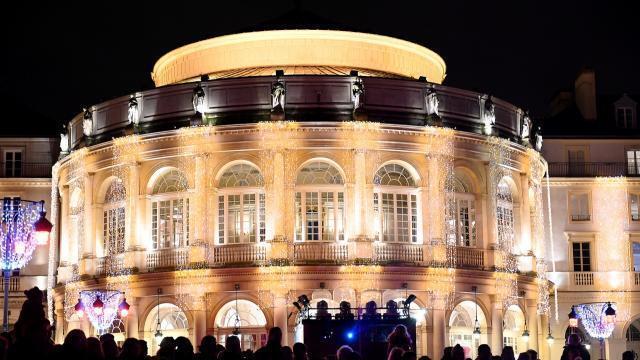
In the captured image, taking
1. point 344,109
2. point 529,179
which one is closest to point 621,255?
point 529,179

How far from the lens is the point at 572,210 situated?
6575 centimetres

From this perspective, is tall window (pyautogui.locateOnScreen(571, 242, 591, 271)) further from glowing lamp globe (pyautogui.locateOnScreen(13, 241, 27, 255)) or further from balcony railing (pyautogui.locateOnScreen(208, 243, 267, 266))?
glowing lamp globe (pyautogui.locateOnScreen(13, 241, 27, 255))

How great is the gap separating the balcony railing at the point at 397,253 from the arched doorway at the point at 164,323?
28.7ft

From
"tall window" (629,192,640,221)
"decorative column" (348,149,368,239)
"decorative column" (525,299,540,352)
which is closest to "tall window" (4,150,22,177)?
"decorative column" (348,149,368,239)

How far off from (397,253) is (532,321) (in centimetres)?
864

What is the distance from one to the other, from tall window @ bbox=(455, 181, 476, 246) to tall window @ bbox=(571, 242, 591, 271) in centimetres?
1358

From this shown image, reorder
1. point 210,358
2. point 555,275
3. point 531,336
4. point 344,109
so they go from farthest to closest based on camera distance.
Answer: point 555,275, point 531,336, point 344,109, point 210,358

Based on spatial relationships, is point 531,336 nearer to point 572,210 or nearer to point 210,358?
point 572,210

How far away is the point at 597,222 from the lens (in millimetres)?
65375

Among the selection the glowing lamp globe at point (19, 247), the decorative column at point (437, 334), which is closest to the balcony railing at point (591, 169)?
the decorative column at point (437, 334)

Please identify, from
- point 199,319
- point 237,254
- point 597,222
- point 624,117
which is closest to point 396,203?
point 237,254

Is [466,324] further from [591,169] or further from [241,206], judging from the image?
[591,169]

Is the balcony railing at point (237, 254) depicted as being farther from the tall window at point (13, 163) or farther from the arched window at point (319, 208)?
the tall window at point (13, 163)

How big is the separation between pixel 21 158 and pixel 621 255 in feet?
107
